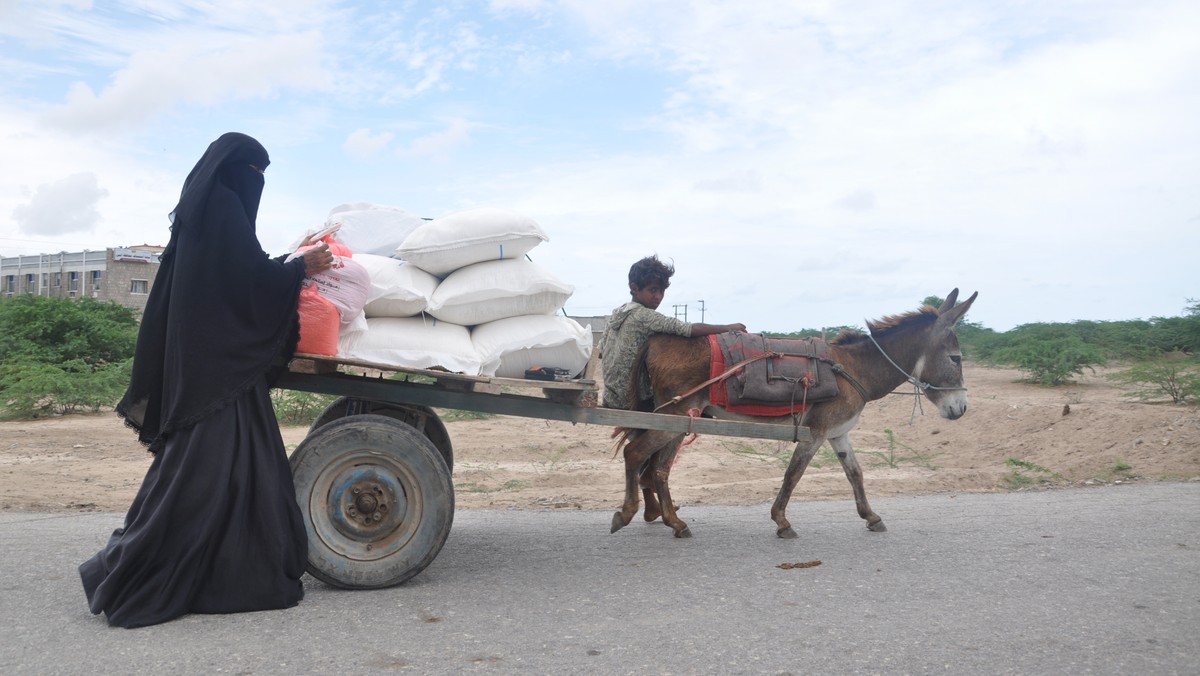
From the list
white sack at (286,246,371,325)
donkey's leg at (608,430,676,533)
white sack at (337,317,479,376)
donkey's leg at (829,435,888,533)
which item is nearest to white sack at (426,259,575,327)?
white sack at (337,317,479,376)

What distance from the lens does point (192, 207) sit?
14.2 feet

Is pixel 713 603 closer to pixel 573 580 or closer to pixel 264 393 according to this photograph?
pixel 573 580

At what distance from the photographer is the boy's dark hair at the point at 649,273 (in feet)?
19.8

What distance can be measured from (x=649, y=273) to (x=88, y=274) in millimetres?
41044

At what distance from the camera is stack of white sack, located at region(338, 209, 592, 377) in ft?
16.4

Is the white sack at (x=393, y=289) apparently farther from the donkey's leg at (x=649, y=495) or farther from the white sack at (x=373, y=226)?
the donkey's leg at (x=649, y=495)

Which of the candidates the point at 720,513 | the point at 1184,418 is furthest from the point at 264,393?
the point at 1184,418

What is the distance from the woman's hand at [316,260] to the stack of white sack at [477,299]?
1.15ft

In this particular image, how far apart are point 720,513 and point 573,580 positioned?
2.61 meters

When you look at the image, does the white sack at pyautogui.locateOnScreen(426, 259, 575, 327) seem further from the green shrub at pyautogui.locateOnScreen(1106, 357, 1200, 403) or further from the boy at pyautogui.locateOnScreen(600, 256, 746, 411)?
the green shrub at pyautogui.locateOnScreen(1106, 357, 1200, 403)

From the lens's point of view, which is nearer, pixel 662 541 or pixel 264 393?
pixel 264 393

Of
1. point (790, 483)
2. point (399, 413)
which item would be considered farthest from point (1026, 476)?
point (399, 413)

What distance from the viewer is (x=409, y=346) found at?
489 cm

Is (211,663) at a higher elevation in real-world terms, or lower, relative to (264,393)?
lower
